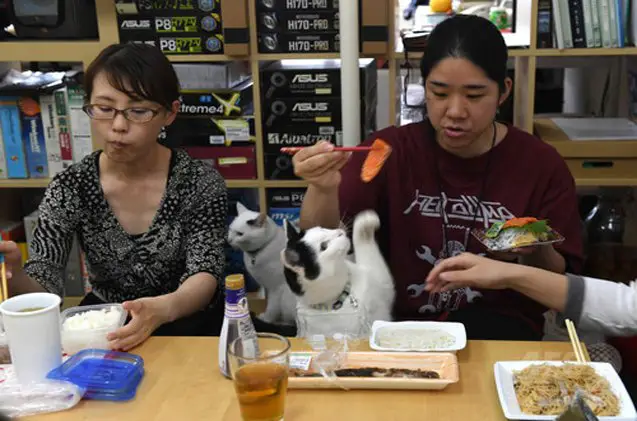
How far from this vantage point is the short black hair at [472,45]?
159 cm

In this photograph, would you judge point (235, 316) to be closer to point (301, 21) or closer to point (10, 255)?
point (10, 255)

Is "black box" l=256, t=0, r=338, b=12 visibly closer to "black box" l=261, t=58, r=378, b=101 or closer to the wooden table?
"black box" l=261, t=58, r=378, b=101

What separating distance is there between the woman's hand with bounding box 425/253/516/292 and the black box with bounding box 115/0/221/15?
1383 millimetres

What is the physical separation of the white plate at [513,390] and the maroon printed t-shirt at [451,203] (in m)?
0.46

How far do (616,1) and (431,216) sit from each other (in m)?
1.07

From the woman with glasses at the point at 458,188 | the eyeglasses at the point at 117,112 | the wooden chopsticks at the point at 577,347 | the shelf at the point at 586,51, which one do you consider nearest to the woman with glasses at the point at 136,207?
the eyeglasses at the point at 117,112

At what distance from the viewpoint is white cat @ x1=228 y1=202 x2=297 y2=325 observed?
2.13 metres

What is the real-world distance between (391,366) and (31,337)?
611 mm

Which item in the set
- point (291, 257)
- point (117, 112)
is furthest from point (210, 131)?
point (291, 257)

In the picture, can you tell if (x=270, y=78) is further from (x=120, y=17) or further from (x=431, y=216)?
(x=431, y=216)

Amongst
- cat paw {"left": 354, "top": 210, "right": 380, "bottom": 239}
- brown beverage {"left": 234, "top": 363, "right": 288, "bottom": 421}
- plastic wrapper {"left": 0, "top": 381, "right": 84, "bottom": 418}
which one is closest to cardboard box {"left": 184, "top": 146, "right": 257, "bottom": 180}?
cat paw {"left": 354, "top": 210, "right": 380, "bottom": 239}

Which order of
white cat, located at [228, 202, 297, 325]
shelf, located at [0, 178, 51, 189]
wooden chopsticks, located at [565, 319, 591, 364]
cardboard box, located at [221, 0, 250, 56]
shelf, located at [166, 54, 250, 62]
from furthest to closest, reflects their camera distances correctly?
1. shelf, located at [0, 178, 51, 189]
2. shelf, located at [166, 54, 250, 62]
3. cardboard box, located at [221, 0, 250, 56]
4. white cat, located at [228, 202, 297, 325]
5. wooden chopsticks, located at [565, 319, 591, 364]

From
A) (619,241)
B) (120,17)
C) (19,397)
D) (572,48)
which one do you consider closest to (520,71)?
(572,48)

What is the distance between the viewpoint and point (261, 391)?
3.34ft
